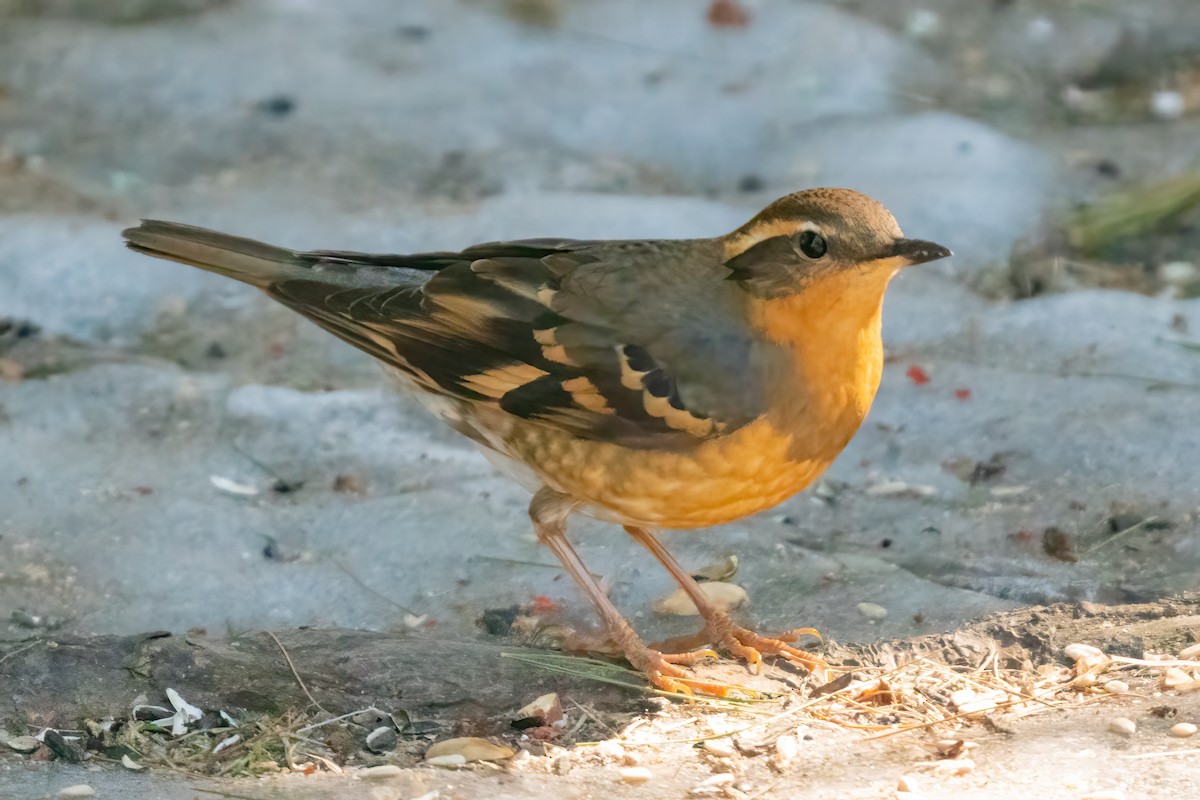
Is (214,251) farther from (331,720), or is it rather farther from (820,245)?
(820,245)

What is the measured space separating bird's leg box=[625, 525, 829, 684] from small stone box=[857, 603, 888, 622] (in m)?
0.24

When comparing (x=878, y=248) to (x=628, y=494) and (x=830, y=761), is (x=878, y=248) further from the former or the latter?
(x=830, y=761)

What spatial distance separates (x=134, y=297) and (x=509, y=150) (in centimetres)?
218

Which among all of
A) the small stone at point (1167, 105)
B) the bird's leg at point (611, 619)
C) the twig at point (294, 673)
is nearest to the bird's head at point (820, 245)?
the bird's leg at point (611, 619)

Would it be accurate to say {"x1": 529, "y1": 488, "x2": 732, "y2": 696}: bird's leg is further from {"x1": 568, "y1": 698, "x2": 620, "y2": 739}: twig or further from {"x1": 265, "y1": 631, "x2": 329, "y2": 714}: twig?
{"x1": 265, "y1": 631, "x2": 329, "y2": 714}: twig

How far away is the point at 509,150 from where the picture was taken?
816 centimetres

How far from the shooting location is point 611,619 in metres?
4.80

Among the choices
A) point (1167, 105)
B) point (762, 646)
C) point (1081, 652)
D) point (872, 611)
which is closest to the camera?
point (1081, 652)

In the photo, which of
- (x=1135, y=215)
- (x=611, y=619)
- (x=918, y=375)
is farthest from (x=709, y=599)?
(x=1135, y=215)

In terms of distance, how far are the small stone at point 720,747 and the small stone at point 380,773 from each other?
33.2 inches

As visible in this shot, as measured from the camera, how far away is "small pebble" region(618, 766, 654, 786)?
163 inches

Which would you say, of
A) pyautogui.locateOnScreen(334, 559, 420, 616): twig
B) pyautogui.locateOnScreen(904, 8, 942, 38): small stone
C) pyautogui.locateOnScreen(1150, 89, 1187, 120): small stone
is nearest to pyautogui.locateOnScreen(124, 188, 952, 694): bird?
pyautogui.locateOnScreen(334, 559, 420, 616): twig

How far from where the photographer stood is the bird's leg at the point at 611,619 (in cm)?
466

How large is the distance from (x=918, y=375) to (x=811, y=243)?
2394 millimetres
